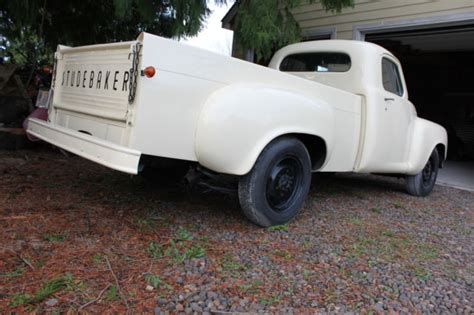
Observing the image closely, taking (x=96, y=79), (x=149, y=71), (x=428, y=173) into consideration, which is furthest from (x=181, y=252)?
(x=428, y=173)

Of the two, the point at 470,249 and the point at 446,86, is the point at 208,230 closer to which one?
the point at 470,249

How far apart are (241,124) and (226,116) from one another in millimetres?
142

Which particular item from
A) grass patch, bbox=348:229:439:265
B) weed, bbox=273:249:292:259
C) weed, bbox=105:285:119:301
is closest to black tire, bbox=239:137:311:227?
weed, bbox=273:249:292:259

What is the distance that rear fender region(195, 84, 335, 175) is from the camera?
9.56 feet

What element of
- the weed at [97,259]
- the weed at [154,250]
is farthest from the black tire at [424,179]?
the weed at [97,259]

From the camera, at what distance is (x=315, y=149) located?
402 cm

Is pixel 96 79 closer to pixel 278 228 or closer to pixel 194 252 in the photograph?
pixel 194 252

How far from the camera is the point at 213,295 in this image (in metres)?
2.38

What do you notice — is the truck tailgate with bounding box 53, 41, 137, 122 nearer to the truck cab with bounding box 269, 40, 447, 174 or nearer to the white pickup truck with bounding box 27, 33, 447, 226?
the white pickup truck with bounding box 27, 33, 447, 226

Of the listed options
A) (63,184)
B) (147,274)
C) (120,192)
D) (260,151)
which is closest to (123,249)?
(147,274)

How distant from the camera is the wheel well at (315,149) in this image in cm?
385

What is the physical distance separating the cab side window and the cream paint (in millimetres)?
846

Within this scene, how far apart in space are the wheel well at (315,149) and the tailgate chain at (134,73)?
1.68 meters

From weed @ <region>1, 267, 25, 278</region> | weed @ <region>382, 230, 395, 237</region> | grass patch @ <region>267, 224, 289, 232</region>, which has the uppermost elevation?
weed @ <region>382, 230, 395, 237</region>
